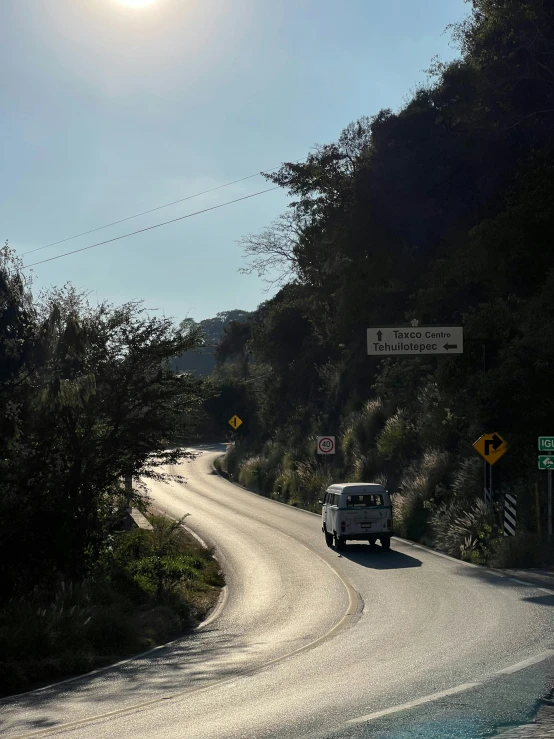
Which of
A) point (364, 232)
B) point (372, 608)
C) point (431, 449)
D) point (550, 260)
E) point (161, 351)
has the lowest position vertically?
point (372, 608)

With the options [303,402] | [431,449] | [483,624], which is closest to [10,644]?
[483,624]

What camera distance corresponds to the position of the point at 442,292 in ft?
125

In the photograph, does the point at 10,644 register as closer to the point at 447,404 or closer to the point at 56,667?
the point at 56,667

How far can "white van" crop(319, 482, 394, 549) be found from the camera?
91.3ft

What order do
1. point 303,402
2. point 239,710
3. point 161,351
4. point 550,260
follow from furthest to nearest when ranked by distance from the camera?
1. point 303,402
2. point 550,260
3. point 161,351
4. point 239,710

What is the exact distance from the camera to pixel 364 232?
43.3m

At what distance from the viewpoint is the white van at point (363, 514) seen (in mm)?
27828

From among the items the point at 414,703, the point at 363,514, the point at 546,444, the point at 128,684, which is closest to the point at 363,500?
the point at 363,514

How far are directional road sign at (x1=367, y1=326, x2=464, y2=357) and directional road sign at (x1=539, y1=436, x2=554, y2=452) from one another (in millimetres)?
4342

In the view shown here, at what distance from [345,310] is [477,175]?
486 inches

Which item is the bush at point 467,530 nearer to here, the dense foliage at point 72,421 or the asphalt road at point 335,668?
the asphalt road at point 335,668

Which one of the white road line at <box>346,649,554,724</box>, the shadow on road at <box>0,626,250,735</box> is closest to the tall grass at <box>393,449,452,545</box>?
the shadow on road at <box>0,626,250,735</box>

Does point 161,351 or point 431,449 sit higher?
point 161,351

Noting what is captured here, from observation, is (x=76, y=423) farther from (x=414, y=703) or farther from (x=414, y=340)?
(x=414, y=703)
